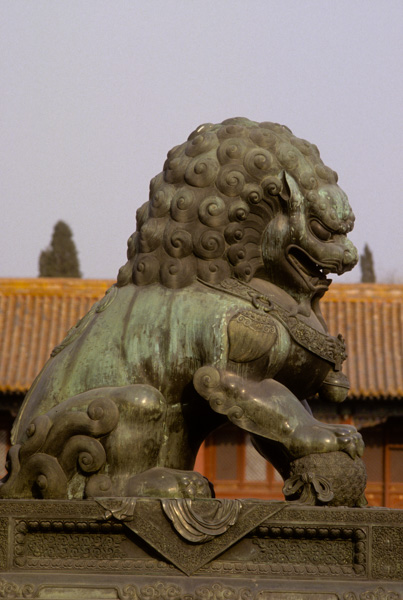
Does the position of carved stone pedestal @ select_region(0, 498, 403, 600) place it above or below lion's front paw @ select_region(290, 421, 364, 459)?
below

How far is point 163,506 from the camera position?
169 inches

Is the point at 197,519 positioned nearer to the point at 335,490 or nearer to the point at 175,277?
the point at 335,490

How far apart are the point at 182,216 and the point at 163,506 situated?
1.26 m

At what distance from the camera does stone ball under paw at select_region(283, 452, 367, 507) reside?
4402 millimetres

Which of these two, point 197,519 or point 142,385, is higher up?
point 142,385

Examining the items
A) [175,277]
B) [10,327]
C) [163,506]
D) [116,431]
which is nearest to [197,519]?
[163,506]

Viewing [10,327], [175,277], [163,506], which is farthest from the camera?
[10,327]

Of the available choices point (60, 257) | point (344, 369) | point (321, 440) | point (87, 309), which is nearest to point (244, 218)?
point (321, 440)

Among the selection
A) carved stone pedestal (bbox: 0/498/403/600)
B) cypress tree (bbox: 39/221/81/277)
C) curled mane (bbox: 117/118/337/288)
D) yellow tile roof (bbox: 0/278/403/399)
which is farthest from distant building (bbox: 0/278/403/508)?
carved stone pedestal (bbox: 0/498/403/600)

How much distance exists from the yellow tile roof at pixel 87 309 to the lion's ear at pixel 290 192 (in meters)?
15.9

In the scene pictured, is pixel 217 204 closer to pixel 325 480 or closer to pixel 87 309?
pixel 325 480

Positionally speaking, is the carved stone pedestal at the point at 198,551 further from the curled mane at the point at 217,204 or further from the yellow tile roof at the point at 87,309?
the yellow tile roof at the point at 87,309

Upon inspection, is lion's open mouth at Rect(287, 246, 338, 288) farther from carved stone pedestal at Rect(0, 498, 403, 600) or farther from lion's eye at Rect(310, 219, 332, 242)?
carved stone pedestal at Rect(0, 498, 403, 600)

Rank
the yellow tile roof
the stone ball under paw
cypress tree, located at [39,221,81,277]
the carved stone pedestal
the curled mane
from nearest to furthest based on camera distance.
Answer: the carved stone pedestal, the stone ball under paw, the curled mane, the yellow tile roof, cypress tree, located at [39,221,81,277]
